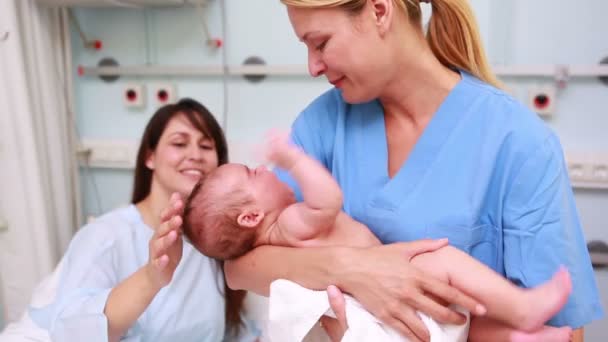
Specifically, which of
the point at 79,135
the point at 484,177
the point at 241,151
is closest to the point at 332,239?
the point at 484,177

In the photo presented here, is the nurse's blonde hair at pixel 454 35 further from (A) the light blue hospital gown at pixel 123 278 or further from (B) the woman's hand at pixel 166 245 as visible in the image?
(A) the light blue hospital gown at pixel 123 278

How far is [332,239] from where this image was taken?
1137 millimetres

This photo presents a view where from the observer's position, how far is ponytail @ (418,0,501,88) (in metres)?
1.13

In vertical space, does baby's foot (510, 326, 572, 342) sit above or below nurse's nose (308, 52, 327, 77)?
below

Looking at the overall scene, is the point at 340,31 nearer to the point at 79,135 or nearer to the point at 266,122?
the point at 266,122

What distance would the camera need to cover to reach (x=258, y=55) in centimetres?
219

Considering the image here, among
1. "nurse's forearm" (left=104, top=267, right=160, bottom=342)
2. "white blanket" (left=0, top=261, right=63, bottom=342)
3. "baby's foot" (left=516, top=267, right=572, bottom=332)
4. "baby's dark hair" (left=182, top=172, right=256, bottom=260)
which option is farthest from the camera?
"white blanket" (left=0, top=261, right=63, bottom=342)

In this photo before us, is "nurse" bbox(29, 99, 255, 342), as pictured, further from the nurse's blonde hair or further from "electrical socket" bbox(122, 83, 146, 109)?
the nurse's blonde hair

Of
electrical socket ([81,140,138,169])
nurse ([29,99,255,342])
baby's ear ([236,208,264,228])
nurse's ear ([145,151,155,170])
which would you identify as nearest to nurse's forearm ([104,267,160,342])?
nurse ([29,99,255,342])

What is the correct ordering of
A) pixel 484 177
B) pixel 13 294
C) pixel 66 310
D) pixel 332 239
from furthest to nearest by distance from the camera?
pixel 13 294 < pixel 66 310 < pixel 332 239 < pixel 484 177

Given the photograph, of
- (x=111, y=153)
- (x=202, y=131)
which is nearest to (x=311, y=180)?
(x=202, y=131)

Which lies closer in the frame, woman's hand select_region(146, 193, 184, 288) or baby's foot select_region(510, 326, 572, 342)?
baby's foot select_region(510, 326, 572, 342)

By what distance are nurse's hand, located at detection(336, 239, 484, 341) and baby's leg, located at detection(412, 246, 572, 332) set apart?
2cm

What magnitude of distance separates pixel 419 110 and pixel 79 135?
187 cm
